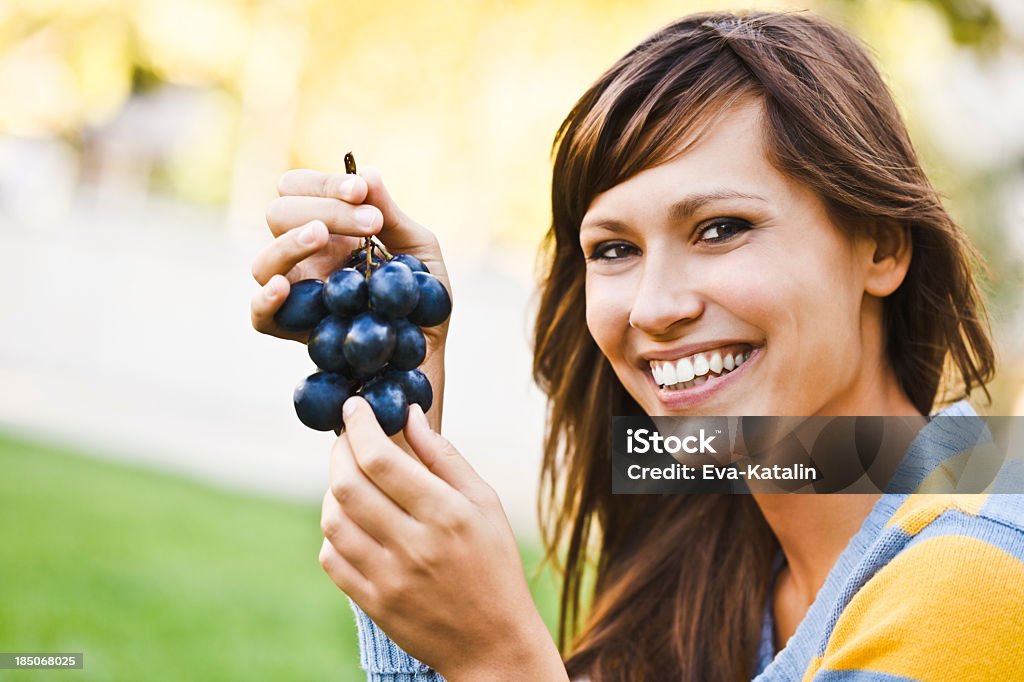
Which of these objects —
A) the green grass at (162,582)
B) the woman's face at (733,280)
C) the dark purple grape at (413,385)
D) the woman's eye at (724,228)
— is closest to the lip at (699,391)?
the woman's face at (733,280)

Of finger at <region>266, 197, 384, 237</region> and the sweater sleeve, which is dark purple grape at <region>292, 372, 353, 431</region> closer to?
finger at <region>266, 197, 384, 237</region>

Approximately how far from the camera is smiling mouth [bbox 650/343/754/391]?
1.96 m

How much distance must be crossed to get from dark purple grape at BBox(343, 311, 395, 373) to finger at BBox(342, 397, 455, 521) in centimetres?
7

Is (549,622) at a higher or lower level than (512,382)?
lower

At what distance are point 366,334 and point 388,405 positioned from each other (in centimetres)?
12

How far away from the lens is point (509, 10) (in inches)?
507

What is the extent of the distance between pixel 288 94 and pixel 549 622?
11412mm

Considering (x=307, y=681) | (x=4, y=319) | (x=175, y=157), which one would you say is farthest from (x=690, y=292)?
(x=175, y=157)

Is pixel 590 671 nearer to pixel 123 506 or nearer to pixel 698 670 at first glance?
pixel 698 670

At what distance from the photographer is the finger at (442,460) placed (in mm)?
1535

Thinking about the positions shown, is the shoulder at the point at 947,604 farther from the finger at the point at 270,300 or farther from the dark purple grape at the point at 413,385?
the finger at the point at 270,300

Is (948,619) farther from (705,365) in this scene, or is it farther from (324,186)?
(324,186)

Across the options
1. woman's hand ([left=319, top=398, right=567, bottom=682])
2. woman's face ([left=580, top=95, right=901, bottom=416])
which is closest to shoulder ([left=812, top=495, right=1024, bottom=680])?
woman's face ([left=580, top=95, right=901, bottom=416])

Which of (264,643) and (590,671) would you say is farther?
(264,643)
